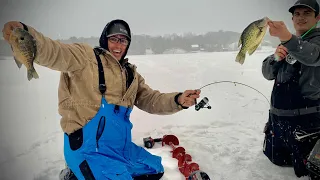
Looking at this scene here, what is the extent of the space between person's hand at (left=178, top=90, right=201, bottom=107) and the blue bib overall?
0.64 meters

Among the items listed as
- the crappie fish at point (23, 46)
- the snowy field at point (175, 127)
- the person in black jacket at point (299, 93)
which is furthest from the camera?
the snowy field at point (175, 127)

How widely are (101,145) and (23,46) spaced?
3.81 ft

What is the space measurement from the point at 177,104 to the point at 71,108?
3.81 ft

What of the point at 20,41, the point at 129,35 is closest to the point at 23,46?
the point at 20,41

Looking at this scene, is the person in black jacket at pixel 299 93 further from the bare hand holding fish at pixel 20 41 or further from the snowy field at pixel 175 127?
the bare hand holding fish at pixel 20 41

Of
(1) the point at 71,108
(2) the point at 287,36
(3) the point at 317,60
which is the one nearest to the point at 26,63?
(1) the point at 71,108

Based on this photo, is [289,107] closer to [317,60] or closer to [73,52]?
[317,60]

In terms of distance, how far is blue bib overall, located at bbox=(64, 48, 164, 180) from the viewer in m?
2.33

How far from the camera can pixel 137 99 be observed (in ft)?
10.3

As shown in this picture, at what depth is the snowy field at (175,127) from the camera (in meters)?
3.41

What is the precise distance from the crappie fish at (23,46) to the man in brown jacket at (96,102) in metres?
0.35

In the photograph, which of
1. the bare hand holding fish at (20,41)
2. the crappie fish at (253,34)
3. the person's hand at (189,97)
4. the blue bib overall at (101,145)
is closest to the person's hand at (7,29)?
the bare hand holding fish at (20,41)

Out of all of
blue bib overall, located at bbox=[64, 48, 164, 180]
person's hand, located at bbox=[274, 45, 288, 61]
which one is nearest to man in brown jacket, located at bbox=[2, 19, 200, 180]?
blue bib overall, located at bbox=[64, 48, 164, 180]

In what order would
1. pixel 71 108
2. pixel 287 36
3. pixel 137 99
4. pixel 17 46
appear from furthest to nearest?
1. pixel 137 99
2. pixel 71 108
3. pixel 287 36
4. pixel 17 46
